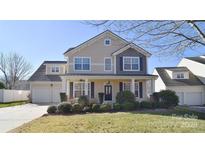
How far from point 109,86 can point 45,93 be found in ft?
24.3

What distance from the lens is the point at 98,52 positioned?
2019 cm

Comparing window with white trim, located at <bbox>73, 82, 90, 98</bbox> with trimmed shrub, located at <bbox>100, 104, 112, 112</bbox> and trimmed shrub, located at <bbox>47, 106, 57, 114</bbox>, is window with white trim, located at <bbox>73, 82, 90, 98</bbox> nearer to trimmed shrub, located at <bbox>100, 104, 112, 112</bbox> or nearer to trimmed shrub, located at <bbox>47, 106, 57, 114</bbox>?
trimmed shrub, located at <bbox>100, 104, 112, 112</bbox>

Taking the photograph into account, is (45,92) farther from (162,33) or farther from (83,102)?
(162,33)

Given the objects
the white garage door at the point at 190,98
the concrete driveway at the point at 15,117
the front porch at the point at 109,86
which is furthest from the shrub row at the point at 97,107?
the white garage door at the point at 190,98

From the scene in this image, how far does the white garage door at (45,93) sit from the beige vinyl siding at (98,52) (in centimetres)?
515

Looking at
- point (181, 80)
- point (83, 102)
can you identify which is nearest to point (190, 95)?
point (181, 80)

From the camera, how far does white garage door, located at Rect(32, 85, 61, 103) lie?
23.2 meters

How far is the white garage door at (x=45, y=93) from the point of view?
23203 mm

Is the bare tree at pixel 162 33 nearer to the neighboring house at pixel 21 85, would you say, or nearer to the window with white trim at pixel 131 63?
the window with white trim at pixel 131 63

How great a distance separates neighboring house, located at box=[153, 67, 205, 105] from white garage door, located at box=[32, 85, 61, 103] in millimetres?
11009

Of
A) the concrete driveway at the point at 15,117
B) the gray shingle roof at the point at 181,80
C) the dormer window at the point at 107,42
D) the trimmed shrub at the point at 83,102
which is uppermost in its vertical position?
the dormer window at the point at 107,42

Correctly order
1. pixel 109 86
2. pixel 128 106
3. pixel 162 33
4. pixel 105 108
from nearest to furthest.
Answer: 1. pixel 162 33
2. pixel 105 108
3. pixel 128 106
4. pixel 109 86
